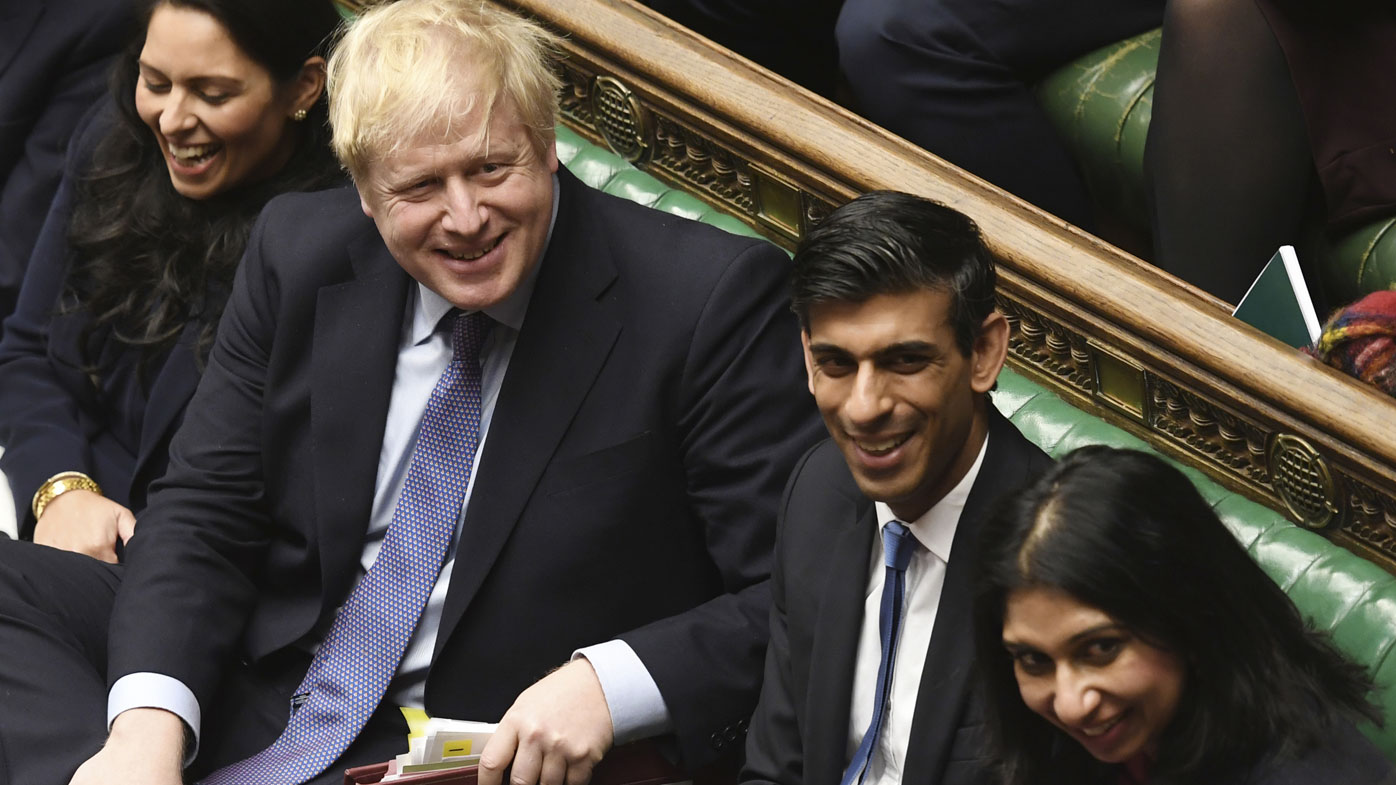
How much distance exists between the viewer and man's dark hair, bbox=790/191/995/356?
1.67 m

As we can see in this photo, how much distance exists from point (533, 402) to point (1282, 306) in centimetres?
84

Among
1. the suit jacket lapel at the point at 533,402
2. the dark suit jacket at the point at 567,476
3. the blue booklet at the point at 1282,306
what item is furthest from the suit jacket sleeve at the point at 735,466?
the blue booklet at the point at 1282,306

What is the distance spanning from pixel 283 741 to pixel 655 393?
613 mm

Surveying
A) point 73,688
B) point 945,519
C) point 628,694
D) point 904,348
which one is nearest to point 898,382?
point 904,348

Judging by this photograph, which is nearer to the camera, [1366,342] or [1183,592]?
[1183,592]

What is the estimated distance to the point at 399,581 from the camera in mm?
2117

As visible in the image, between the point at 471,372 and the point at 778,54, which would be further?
the point at 778,54

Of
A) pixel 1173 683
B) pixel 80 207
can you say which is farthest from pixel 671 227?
pixel 80 207

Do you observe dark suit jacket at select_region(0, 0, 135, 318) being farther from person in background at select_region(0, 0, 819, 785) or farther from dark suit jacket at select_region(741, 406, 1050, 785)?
dark suit jacket at select_region(741, 406, 1050, 785)

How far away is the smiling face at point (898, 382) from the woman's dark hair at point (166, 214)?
1.16 metres

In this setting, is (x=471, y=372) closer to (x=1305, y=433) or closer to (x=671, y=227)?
(x=671, y=227)

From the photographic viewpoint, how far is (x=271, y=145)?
2.65 metres

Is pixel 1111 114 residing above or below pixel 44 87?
above

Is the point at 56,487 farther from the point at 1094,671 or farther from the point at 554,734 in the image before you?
the point at 1094,671
